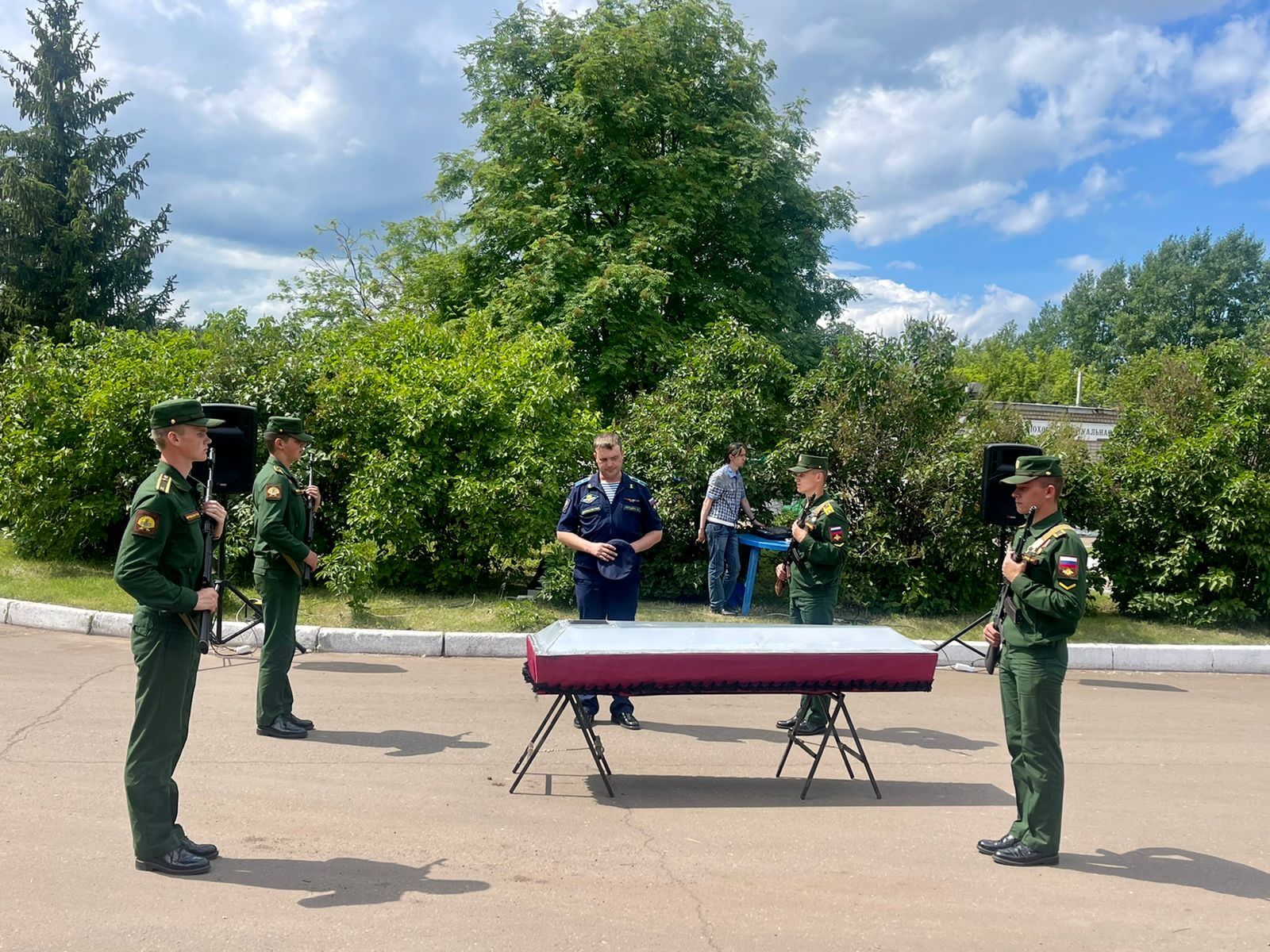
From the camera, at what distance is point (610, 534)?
7.05m

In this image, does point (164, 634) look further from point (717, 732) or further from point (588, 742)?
point (717, 732)

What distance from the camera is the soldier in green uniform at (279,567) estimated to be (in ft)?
21.9

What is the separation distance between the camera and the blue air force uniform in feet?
23.2

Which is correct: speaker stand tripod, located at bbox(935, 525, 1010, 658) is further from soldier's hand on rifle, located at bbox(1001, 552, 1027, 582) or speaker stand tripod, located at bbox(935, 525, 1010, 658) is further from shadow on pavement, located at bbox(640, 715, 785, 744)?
soldier's hand on rifle, located at bbox(1001, 552, 1027, 582)

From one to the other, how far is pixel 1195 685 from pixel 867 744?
14.3ft

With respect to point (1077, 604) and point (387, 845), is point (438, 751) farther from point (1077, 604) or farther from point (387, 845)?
point (1077, 604)

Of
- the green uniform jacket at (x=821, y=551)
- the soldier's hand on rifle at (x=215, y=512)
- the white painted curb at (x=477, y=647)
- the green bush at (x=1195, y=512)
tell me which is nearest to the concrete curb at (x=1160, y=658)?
the green bush at (x=1195, y=512)

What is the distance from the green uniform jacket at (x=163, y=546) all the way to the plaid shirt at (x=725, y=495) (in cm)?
734

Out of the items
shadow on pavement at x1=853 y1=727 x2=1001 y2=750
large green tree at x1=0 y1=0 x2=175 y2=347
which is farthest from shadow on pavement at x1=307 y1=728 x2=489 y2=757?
large green tree at x1=0 y1=0 x2=175 y2=347

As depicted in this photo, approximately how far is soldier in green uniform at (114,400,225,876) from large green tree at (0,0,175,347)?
84.6 ft

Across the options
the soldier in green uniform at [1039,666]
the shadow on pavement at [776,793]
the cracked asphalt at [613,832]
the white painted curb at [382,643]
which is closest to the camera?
the cracked asphalt at [613,832]

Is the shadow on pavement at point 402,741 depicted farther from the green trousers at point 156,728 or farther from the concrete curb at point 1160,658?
the concrete curb at point 1160,658

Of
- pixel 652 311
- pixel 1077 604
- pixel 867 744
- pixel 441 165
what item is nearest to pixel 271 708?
pixel 867 744

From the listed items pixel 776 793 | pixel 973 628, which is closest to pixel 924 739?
pixel 776 793
